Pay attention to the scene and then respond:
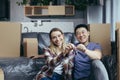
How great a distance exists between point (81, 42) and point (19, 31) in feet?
3.80

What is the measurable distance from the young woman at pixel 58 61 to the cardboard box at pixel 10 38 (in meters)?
1.04

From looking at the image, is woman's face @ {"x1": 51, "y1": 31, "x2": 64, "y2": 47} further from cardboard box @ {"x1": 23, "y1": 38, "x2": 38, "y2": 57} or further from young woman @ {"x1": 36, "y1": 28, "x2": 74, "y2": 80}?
cardboard box @ {"x1": 23, "y1": 38, "x2": 38, "y2": 57}

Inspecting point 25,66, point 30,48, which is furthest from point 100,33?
point 25,66

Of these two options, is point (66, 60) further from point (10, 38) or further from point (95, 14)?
point (95, 14)

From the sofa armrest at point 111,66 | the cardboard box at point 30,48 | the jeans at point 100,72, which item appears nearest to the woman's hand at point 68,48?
the jeans at point 100,72

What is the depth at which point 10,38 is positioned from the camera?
343 centimetres

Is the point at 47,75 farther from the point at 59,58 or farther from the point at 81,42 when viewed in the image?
the point at 81,42

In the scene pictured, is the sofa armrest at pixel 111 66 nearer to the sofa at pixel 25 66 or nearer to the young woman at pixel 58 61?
the sofa at pixel 25 66

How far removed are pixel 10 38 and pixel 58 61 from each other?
120cm

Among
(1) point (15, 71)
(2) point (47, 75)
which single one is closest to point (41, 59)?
(1) point (15, 71)

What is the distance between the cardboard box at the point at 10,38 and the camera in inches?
135

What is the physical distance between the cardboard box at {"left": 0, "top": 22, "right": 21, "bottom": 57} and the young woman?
1.04 m

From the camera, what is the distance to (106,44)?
3354 millimetres

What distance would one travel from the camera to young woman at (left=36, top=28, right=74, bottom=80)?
95.7 inches
